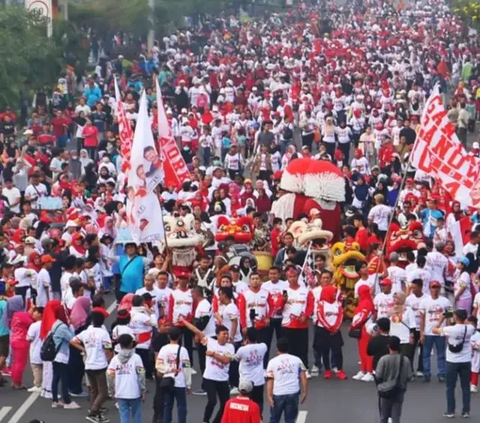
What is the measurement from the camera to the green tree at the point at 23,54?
41750 mm

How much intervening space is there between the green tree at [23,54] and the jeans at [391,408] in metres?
22.9

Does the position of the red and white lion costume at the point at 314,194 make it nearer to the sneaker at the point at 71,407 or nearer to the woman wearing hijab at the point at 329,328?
the woman wearing hijab at the point at 329,328

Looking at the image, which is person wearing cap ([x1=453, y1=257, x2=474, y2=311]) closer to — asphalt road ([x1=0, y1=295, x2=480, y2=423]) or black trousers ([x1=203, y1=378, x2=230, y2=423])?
asphalt road ([x1=0, y1=295, x2=480, y2=423])

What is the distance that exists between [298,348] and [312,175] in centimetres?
696

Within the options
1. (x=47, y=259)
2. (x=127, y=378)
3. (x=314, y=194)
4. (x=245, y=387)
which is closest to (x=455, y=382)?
(x=245, y=387)

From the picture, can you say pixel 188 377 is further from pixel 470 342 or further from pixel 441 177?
pixel 441 177

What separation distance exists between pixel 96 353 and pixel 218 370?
1413mm

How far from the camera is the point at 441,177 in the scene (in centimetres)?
2534

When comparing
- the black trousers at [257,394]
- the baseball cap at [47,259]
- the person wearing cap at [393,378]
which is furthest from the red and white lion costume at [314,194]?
the person wearing cap at [393,378]

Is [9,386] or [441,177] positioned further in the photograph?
[441,177]

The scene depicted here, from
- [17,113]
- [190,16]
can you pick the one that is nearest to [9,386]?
[17,113]

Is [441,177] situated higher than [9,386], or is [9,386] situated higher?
[441,177]

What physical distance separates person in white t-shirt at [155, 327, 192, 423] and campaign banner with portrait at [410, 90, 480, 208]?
623cm

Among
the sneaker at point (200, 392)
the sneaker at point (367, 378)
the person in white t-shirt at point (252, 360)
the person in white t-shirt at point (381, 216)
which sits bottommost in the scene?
the sneaker at point (200, 392)
